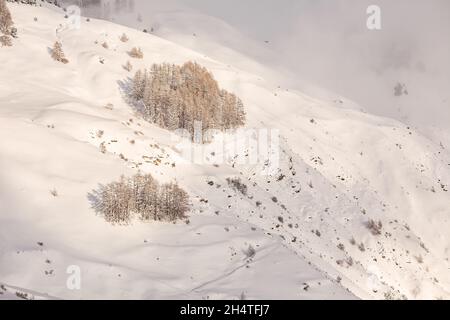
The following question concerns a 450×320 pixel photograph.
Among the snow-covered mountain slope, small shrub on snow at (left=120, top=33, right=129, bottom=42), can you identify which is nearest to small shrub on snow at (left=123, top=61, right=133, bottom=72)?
the snow-covered mountain slope

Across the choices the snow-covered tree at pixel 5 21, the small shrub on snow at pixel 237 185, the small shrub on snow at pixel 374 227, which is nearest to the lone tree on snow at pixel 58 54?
the snow-covered tree at pixel 5 21

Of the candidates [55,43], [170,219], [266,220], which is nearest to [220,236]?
[170,219]

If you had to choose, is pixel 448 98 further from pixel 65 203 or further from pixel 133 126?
pixel 65 203

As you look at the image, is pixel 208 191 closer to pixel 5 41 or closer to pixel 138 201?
pixel 138 201

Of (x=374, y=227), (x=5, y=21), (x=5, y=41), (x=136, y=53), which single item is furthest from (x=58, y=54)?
(x=374, y=227)

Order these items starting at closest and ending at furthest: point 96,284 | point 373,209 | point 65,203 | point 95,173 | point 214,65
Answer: point 96,284
point 65,203
point 95,173
point 373,209
point 214,65

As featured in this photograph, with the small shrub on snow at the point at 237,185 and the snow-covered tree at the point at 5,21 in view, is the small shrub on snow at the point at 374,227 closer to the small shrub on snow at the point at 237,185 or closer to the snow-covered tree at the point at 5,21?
the small shrub on snow at the point at 237,185
